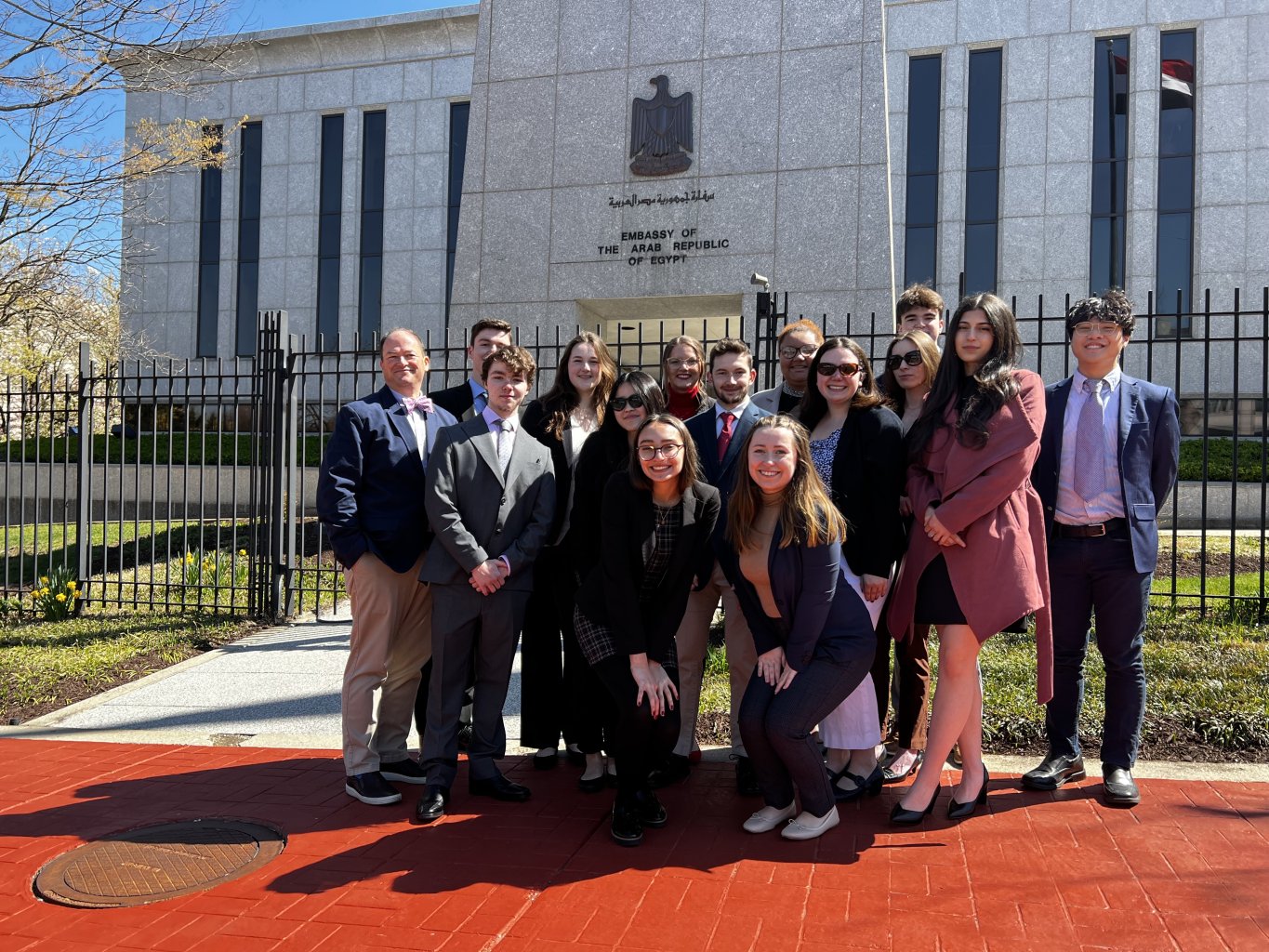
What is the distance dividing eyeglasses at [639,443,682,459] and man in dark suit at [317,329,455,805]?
1.22m

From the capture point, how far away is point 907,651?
4.49 metres

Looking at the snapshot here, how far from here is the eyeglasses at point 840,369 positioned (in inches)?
162

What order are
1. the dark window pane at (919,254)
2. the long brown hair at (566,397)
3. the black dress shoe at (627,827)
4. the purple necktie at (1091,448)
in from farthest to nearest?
the dark window pane at (919,254), the long brown hair at (566,397), the purple necktie at (1091,448), the black dress shoe at (627,827)

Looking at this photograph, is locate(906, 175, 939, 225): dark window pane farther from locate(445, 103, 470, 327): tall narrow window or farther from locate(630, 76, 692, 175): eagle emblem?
locate(630, 76, 692, 175): eagle emblem

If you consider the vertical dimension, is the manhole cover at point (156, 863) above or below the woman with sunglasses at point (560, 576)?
below

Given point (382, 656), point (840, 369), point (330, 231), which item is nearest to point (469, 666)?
point (382, 656)

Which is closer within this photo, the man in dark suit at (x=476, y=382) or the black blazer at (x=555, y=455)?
the black blazer at (x=555, y=455)

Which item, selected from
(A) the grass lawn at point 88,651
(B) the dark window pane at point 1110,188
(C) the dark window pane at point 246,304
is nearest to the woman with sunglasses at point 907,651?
(A) the grass lawn at point 88,651

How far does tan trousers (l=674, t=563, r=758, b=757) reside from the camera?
443cm

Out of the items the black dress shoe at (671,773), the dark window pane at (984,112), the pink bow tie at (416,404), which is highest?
the dark window pane at (984,112)

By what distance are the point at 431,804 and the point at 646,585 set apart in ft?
4.25

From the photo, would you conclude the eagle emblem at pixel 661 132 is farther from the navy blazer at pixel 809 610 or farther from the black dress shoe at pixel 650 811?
the black dress shoe at pixel 650 811

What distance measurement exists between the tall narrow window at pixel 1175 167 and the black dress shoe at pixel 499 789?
24.2 meters

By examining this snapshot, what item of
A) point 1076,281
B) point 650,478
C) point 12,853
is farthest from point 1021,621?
point 1076,281
